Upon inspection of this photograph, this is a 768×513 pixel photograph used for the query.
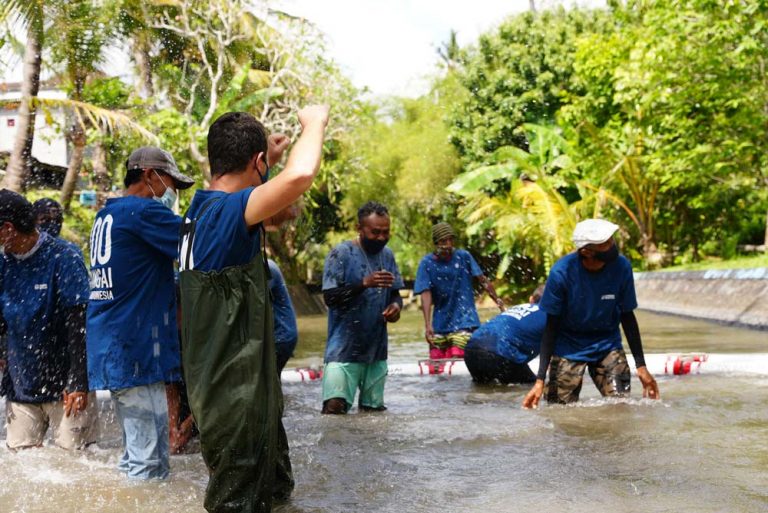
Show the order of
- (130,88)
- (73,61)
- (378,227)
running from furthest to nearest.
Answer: (130,88) < (73,61) < (378,227)

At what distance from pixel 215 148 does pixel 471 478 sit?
231 cm

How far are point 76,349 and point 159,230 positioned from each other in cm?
99

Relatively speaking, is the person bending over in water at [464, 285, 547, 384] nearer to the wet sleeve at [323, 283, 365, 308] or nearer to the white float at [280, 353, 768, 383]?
the white float at [280, 353, 768, 383]

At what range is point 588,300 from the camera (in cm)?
670

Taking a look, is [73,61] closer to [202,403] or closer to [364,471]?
[364,471]

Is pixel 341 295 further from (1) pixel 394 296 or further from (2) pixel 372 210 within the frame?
(2) pixel 372 210

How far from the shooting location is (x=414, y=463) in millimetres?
5477

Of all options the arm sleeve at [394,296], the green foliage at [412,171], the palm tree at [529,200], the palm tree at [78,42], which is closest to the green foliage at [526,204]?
the palm tree at [529,200]

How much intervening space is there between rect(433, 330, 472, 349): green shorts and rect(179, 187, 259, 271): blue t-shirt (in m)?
6.49

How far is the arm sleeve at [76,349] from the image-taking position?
4988 mm

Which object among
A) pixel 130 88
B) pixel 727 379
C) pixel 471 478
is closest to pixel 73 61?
pixel 130 88

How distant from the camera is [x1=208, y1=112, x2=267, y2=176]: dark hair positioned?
12.1ft

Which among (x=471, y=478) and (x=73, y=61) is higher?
(x=73, y=61)

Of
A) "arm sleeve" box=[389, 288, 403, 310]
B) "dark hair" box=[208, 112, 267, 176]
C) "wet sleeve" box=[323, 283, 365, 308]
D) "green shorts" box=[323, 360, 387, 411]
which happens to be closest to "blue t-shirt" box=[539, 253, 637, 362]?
"arm sleeve" box=[389, 288, 403, 310]
